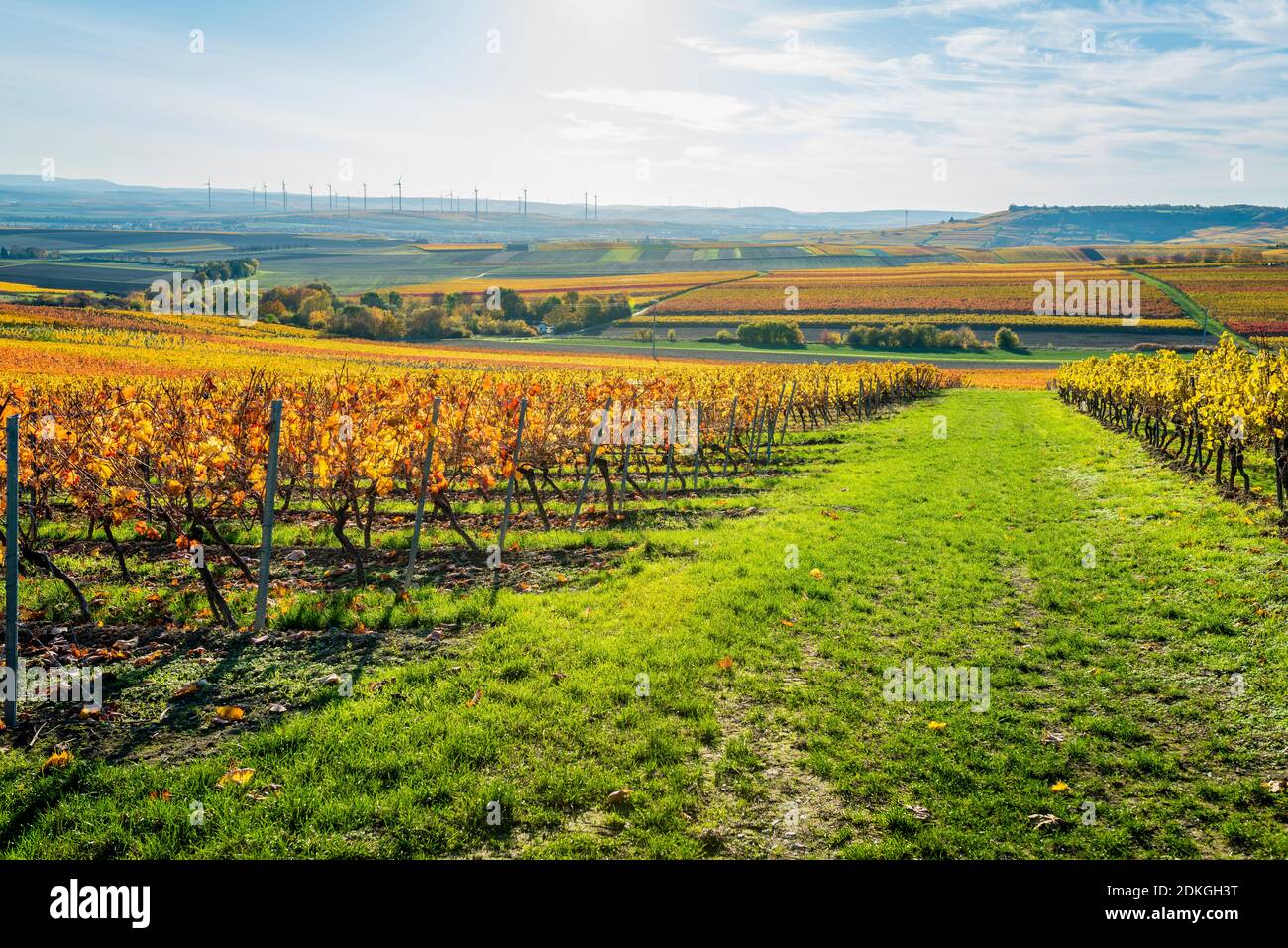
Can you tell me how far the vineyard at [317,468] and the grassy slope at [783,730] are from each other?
9.38 ft

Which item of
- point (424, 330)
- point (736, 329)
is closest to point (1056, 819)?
point (424, 330)

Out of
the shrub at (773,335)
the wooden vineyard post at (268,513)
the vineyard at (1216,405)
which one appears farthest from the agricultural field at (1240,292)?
the wooden vineyard post at (268,513)

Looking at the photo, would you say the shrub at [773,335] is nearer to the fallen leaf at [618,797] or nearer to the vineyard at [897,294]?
the vineyard at [897,294]

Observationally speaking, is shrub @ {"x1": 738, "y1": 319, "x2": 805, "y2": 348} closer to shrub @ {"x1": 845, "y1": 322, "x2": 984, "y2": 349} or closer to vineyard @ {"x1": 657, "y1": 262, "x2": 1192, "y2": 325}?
shrub @ {"x1": 845, "y1": 322, "x2": 984, "y2": 349}

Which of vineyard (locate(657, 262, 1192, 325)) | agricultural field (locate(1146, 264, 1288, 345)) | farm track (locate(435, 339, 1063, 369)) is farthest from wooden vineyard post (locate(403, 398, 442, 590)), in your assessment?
vineyard (locate(657, 262, 1192, 325))

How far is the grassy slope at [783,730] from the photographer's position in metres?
5.65

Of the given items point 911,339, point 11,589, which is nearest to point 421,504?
point 11,589

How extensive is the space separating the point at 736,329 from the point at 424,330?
4399 centimetres

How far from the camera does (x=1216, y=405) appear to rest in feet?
57.7

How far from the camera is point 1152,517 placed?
15.8m

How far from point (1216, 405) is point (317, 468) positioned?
62.5 ft

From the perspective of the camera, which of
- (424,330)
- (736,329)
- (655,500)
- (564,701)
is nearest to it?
(564,701)
